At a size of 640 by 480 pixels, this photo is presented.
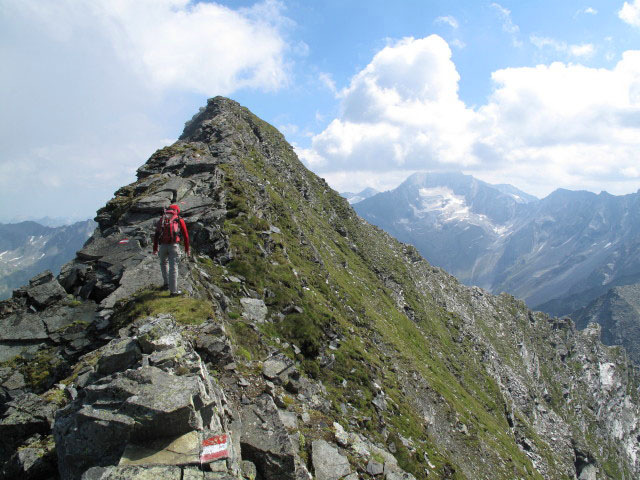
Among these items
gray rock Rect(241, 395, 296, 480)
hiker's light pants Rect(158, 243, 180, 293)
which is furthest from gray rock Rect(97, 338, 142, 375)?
hiker's light pants Rect(158, 243, 180, 293)

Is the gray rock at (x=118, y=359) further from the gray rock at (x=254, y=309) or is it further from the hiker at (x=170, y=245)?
the gray rock at (x=254, y=309)

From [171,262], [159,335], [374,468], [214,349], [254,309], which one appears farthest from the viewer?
[254,309]

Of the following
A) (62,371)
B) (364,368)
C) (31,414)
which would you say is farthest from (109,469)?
(364,368)

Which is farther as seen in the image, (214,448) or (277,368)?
(277,368)

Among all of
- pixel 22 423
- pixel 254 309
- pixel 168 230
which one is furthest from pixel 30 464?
pixel 254 309

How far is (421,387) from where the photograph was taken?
129ft

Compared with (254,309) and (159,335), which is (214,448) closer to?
(159,335)

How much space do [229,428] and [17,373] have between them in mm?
9274

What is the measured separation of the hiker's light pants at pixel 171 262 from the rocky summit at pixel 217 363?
0.67 metres

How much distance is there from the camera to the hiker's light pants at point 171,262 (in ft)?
51.6

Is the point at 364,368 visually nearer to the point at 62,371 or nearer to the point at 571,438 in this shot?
the point at 62,371

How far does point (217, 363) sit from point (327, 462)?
17.6ft

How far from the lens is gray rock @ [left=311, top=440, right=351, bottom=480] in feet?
40.0

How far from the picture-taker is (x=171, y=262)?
15.7 m
